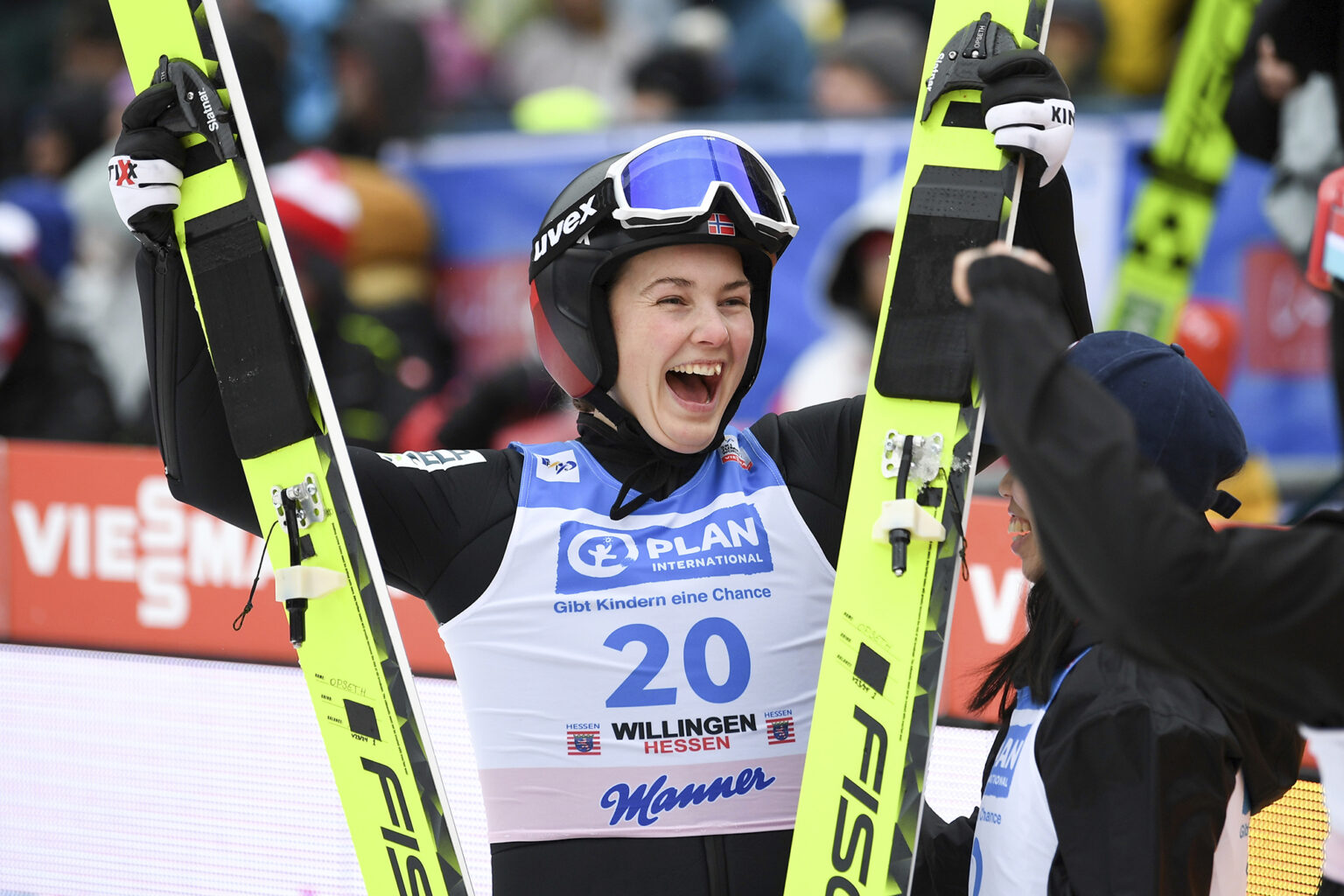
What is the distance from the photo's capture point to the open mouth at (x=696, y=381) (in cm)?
Result: 254

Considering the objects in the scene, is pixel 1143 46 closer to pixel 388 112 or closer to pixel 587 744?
pixel 388 112

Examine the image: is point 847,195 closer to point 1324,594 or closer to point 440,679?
point 440,679

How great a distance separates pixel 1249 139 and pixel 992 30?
283 centimetres

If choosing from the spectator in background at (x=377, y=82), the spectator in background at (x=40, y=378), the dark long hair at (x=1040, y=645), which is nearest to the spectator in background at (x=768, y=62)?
the spectator in background at (x=377, y=82)

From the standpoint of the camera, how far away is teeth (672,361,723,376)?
99.7 inches

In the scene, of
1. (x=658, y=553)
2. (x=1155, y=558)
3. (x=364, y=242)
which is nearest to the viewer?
(x=1155, y=558)

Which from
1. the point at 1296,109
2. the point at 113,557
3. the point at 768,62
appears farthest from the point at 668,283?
the point at 768,62

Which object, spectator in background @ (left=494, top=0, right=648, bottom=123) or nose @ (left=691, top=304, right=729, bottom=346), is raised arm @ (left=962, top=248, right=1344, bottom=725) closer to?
nose @ (left=691, top=304, right=729, bottom=346)

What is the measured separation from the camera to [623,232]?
2527 millimetres

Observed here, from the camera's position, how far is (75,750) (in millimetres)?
3805

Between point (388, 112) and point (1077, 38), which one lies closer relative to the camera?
point (1077, 38)

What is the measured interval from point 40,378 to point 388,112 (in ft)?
6.50

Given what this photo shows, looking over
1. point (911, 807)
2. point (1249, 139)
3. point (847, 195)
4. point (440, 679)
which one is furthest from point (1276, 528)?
point (847, 195)

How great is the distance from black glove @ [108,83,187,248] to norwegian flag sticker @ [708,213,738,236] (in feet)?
2.97
